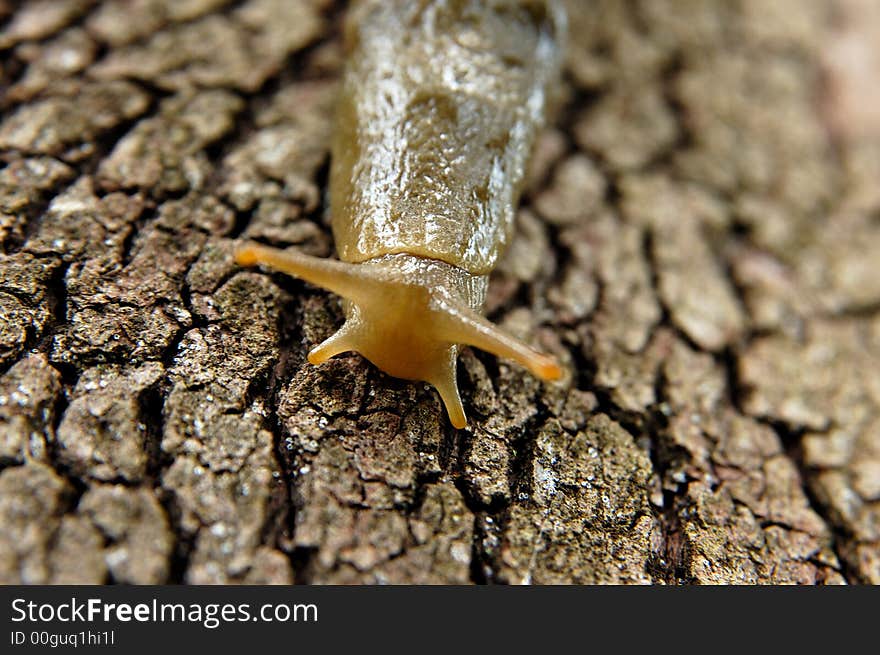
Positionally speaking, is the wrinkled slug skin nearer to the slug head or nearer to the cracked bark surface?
the slug head

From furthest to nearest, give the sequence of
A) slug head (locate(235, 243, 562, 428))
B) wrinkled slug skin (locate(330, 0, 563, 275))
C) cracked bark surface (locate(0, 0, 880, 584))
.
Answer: wrinkled slug skin (locate(330, 0, 563, 275)), slug head (locate(235, 243, 562, 428)), cracked bark surface (locate(0, 0, 880, 584))

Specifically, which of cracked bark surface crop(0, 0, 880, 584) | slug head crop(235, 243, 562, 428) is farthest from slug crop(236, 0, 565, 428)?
cracked bark surface crop(0, 0, 880, 584)

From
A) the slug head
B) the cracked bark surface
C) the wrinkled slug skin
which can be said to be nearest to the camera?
the cracked bark surface

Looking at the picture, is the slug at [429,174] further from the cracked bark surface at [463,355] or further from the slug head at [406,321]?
the cracked bark surface at [463,355]

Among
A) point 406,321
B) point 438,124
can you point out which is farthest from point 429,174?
point 406,321

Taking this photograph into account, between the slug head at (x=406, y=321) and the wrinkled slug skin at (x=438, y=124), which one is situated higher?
the wrinkled slug skin at (x=438, y=124)

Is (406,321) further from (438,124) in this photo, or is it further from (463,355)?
(438,124)

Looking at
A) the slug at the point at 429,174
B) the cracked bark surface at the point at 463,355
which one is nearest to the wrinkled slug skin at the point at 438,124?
the slug at the point at 429,174

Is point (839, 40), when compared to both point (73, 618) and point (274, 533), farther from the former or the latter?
point (73, 618)
